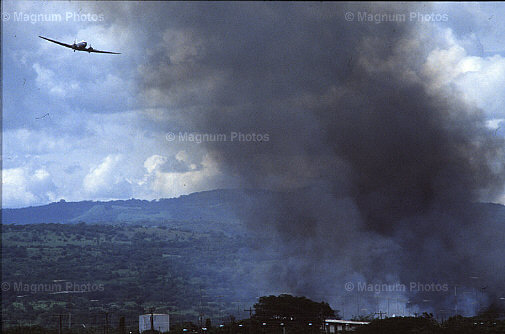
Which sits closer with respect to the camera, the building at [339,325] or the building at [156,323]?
the building at [339,325]

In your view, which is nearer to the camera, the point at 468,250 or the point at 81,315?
the point at 468,250

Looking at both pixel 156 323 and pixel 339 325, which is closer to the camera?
pixel 339 325

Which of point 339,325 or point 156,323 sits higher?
point 156,323

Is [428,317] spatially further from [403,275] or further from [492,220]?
[492,220]

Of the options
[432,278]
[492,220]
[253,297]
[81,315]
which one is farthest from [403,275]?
[81,315]

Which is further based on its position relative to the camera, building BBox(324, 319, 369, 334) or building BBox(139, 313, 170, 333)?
building BBox(139, 313, 170, 333)

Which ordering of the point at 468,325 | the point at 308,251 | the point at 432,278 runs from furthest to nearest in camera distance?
the point at 308,251, the point at 432,278, the point at 468,325

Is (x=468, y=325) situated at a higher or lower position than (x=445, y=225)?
lower

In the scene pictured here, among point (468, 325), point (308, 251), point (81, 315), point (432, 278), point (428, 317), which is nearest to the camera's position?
point (468, 325)
